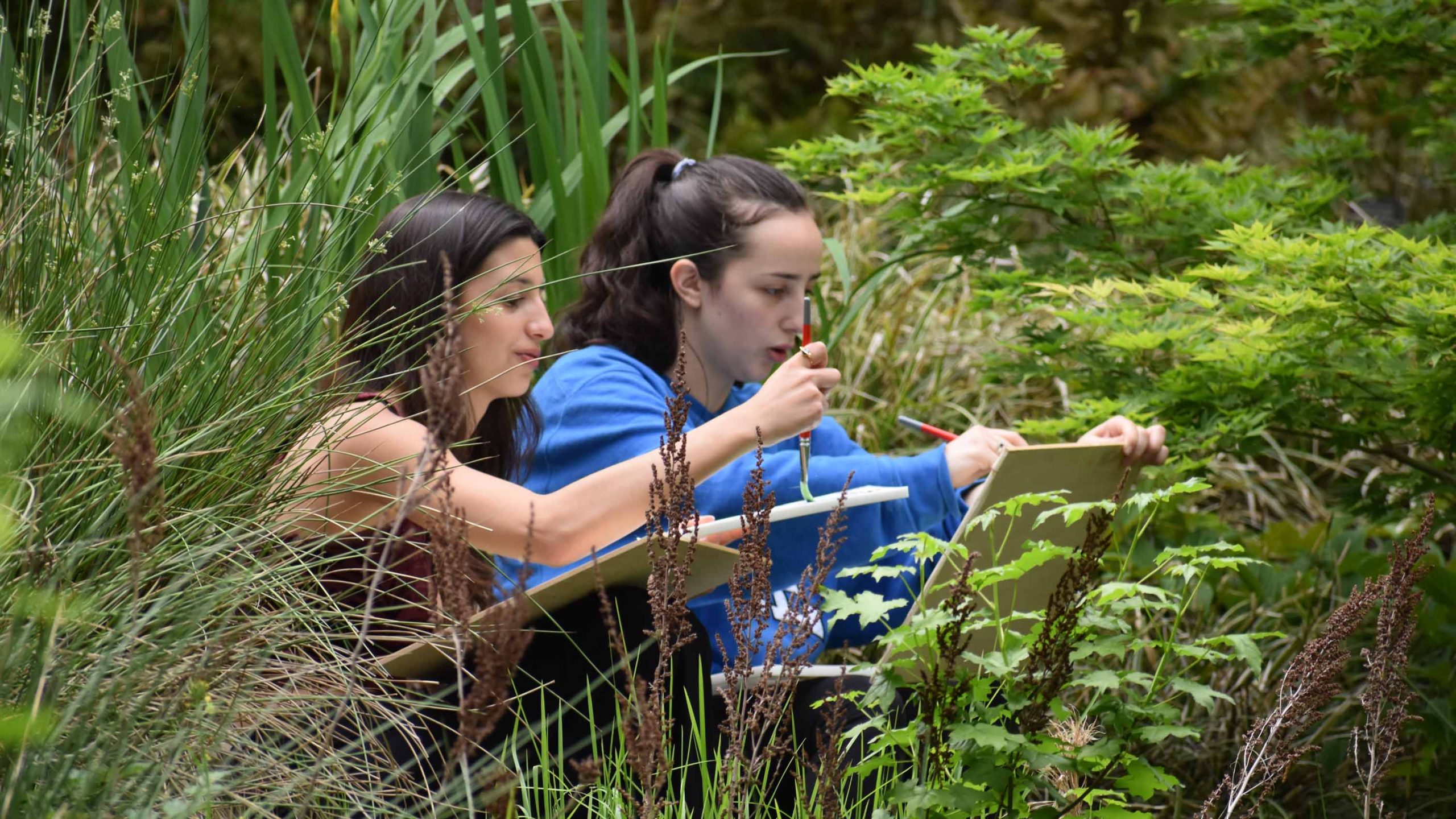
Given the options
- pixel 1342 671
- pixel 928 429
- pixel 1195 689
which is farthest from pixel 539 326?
pixel 1342 671

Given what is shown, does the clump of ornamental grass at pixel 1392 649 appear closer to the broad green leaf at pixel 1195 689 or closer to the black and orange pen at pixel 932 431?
the broad green leaf at pixel 1195 689

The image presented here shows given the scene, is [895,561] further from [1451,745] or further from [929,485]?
[1451,745]

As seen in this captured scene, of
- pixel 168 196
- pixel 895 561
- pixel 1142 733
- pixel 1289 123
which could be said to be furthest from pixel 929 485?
pixel 1289 123

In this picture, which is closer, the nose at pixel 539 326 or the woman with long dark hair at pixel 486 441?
the woman with long dark hair at pixel 486 441

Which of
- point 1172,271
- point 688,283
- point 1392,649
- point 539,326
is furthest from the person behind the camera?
point 1172,271

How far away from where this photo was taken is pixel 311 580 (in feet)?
5.85

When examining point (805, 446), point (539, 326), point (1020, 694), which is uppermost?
point (539, 326)

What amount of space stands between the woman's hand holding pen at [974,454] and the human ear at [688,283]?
1.91 feet

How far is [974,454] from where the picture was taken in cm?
250

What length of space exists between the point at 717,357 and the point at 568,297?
63cm

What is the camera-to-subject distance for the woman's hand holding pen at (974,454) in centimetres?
250

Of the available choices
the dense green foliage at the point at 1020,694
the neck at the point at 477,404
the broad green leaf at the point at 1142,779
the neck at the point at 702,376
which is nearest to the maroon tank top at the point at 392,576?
the neck at the point at 477,404

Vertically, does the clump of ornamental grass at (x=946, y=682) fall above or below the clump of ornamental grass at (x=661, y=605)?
below

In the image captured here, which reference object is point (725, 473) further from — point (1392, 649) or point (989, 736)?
point (1392, 649)
